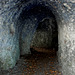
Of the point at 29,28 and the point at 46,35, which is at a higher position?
the point at 29,28

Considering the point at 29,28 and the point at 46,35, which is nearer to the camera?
the point at 29,28

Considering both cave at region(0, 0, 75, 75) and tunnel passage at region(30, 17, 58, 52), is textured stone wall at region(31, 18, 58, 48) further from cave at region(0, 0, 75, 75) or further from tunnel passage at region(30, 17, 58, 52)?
cave at region(0, 0, 75, 75)

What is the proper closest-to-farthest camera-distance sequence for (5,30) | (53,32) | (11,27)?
1. (5,30)
2. (11,27)
3. (53,32)

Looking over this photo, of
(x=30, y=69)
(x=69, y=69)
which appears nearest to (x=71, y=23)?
(x=69, y=69)

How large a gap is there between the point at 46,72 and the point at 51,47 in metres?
7.88

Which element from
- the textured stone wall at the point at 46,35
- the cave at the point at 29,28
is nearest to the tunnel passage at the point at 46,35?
the textured stone wall at the point at 46,35

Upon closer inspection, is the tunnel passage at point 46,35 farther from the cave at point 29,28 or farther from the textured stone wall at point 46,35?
the cave at point 29,28

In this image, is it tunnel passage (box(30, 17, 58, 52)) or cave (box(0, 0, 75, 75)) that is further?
tunnel passage (box(30, 17, 58, 52))

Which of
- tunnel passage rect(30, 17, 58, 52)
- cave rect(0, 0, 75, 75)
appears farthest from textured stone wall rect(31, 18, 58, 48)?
cave rect(0, 0, 75, 75)

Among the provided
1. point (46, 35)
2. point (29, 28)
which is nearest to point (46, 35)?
point (46, 35)

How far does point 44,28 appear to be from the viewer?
13.0 m

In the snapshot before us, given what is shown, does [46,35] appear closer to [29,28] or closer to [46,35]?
[46,35]

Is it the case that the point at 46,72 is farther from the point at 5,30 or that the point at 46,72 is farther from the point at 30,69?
the point at 5,30

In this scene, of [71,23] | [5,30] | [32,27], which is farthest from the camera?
[32,27]
